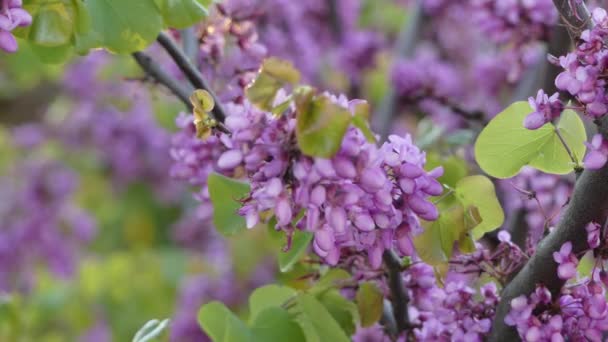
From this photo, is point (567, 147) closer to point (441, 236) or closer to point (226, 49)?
point (441, 236)

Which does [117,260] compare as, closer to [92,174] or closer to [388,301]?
[92,174]

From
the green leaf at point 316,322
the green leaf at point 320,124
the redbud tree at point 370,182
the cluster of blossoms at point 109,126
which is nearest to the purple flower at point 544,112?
the redbud tree at point 370,182

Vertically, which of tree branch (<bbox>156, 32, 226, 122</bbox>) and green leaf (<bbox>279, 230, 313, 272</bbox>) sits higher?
tree branch (<bbox>156, 32, 226, 122</bbox>)

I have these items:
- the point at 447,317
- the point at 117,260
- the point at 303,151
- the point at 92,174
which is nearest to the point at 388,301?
the point at 447,317

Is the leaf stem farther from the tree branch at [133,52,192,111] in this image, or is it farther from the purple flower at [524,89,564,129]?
the tree branch at [133,52,192,111]

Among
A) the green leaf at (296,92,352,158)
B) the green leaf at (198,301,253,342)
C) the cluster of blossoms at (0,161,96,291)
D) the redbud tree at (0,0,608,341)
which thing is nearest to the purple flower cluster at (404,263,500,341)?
the redbud tree at (0,0,608,341)
